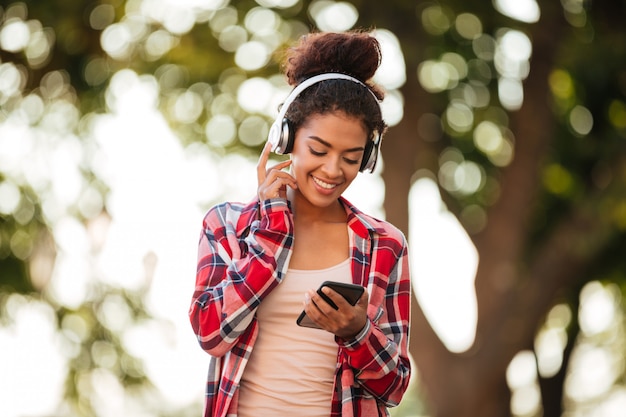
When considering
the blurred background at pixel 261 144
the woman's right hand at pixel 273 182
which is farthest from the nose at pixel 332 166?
the blurred background at pixel 261 144

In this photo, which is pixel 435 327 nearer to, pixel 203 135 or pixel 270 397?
pixel 203 135

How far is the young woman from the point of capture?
3.08 meters

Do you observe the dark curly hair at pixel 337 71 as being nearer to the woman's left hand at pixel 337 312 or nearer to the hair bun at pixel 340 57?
the hair bun at pixel 340 57

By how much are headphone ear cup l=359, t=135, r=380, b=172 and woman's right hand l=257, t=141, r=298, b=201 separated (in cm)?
23

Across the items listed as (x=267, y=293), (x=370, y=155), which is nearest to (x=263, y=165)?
(x=370, y=155)

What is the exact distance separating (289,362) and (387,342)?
Result: 0.95ft

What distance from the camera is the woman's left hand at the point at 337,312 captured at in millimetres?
2916

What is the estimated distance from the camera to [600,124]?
1318 centimetres

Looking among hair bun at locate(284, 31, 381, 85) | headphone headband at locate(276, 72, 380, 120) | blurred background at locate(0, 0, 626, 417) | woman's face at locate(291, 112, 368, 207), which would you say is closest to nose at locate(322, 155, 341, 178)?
woman's face at locate(291, 112, 368, 207)

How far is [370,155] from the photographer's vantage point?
11.0ft

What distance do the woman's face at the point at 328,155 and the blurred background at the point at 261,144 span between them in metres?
7.14

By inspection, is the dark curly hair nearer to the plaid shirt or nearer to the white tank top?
the plaid shirt

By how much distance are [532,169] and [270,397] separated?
848 cm

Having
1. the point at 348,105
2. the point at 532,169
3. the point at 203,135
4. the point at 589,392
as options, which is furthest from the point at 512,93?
the point at 589,392
